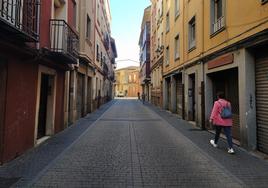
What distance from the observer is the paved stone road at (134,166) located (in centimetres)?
503

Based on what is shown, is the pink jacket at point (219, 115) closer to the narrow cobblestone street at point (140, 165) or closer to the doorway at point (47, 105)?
the narrow cobblestone street at point (140, 165)

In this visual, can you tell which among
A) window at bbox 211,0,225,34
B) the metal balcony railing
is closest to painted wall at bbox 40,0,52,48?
the metal balcony railing

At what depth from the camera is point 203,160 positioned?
670cm

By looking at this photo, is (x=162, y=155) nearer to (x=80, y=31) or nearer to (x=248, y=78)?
(x=248, y=78)

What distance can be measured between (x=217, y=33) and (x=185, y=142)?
171 inches

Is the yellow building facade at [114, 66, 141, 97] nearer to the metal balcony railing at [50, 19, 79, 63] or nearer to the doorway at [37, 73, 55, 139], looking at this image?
the doorway at [37, 73, 55, 139]

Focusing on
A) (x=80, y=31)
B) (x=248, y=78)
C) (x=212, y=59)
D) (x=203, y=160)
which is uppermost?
(x=80, y=31)

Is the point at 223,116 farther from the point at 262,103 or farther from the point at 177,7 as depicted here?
the point at 177,7

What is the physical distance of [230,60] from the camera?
9.02 m

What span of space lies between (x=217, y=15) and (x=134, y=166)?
7750 mm

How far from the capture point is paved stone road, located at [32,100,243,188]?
5027 millimetres

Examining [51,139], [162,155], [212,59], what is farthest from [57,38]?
[212,59]

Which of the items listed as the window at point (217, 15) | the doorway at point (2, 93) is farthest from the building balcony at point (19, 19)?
the window at point (217, 15)

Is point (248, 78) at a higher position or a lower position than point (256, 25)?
lower
